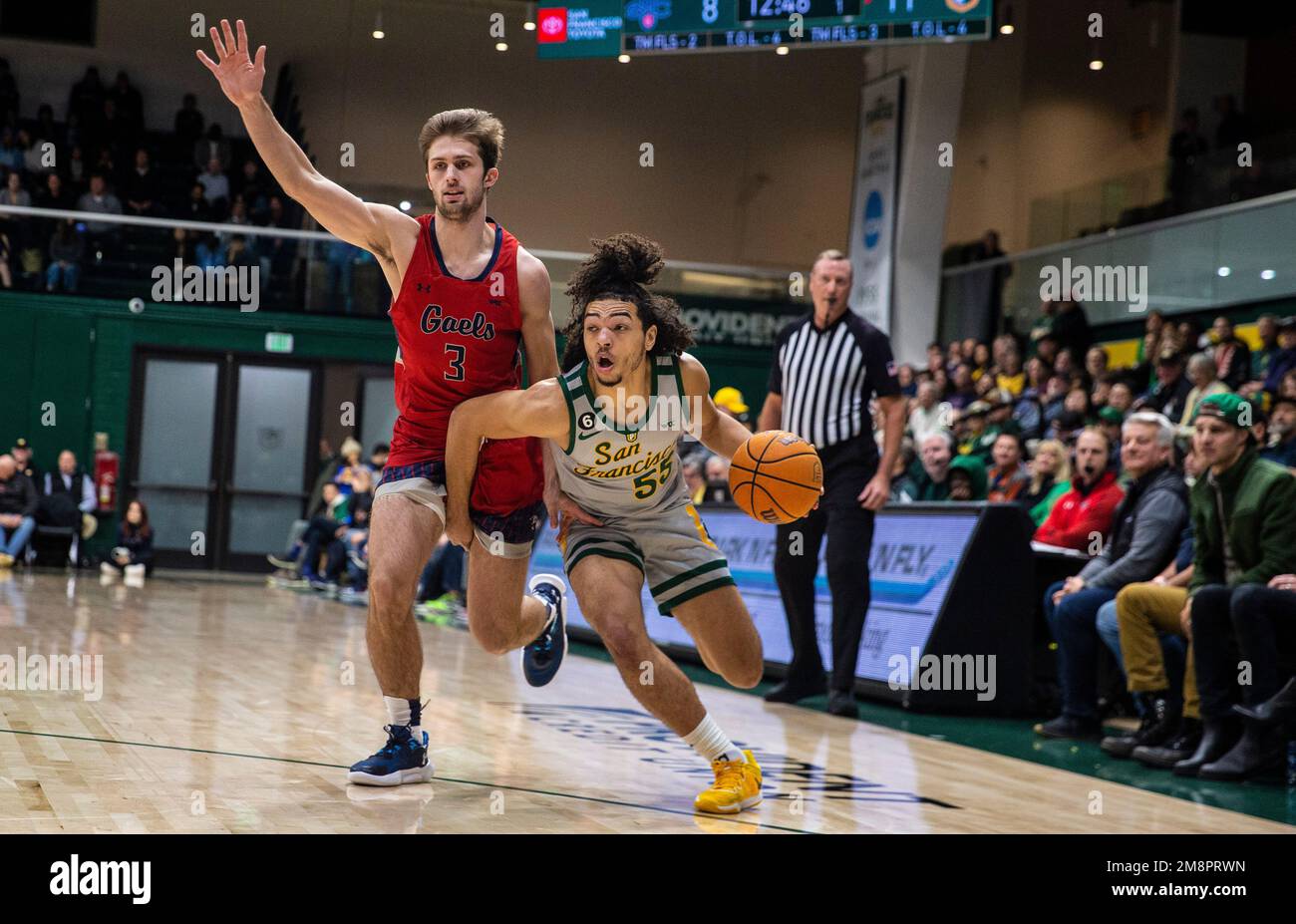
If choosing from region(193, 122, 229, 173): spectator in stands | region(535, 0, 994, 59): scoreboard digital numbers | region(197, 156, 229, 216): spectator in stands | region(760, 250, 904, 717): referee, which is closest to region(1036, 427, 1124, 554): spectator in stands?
region(760, 250, 904, 717): referee

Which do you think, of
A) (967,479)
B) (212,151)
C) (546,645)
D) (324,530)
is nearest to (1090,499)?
(967,479)

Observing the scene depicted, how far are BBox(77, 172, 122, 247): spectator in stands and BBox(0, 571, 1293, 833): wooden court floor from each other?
32.3ft

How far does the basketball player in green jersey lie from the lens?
3863mm

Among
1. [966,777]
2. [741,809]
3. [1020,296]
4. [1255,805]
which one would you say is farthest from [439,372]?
[1020,296]

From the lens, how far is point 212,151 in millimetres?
17891

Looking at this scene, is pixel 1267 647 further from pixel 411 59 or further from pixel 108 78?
pixel 108 78

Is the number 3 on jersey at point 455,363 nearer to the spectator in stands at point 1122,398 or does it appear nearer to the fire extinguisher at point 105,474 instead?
the spectator in stands at point 1122,398

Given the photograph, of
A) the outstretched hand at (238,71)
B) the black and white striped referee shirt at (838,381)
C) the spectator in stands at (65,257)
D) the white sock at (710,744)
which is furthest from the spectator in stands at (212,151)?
the white sock at (710,744)

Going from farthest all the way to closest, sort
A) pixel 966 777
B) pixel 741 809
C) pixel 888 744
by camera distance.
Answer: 1. pixel 888 744
2. pixel 966 777
3. pixel 741 809

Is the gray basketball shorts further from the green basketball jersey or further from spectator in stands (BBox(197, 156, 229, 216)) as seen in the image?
spectator in stands (BBox(197, 156, 229, 216))

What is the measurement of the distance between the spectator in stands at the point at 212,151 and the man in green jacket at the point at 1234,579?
579 inches

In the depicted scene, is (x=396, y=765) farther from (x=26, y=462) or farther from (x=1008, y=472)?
(x=26, y=462)
